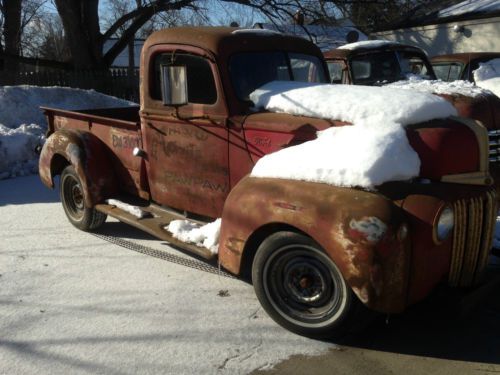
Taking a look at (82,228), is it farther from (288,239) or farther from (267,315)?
(288,239)

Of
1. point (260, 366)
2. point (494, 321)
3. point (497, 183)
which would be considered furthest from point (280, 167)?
point (497, 183)

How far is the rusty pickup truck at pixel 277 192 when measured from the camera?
3.03 metres

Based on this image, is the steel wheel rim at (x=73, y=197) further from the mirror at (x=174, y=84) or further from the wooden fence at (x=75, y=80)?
the wooden fence at (x=75, y=80)

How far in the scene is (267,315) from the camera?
3820 mm

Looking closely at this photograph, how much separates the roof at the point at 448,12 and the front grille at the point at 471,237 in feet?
52.6

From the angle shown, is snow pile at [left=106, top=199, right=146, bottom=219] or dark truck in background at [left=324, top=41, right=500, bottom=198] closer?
snow pile at [left=106, top=199, right=146, bottom=219]

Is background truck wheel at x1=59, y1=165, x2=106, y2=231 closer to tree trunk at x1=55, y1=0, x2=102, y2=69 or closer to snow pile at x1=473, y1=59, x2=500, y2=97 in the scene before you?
snow pile at x1=473, y1=59, x2=500, y2=97

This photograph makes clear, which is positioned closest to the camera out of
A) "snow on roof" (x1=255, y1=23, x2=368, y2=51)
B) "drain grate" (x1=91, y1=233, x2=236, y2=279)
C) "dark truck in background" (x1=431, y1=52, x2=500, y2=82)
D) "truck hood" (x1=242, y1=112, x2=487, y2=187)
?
"truck hood" (x1=242, y1=112, x2=487, y2=187)

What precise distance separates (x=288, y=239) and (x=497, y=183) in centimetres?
271

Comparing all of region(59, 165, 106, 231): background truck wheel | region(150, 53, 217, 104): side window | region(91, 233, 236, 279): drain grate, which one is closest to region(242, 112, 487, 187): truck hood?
region(150, 53, 217, 104): side window

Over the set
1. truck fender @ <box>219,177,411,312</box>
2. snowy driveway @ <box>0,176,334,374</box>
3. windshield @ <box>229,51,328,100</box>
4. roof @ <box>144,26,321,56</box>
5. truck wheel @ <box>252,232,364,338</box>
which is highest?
roof @ <box>144,26,321,56</box>

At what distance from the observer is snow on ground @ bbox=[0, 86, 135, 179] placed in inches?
340

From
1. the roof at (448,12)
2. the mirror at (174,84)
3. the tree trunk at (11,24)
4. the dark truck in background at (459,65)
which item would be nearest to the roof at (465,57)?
the dark truck in background at (459,65)

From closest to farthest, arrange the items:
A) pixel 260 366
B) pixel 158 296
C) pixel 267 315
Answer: pixel 260 366 → pixel 267 315 → pixel 158 296
